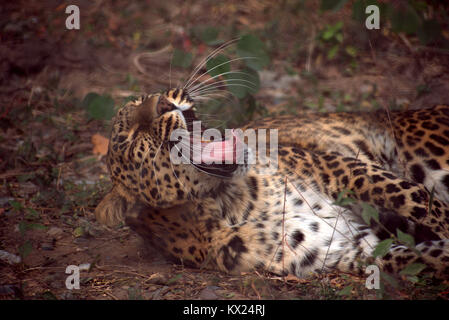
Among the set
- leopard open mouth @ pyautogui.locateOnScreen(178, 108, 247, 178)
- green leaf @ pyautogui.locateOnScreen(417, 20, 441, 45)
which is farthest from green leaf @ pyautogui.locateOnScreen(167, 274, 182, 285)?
green leaf @ pyautogui.locateOnScreen(417, 20, 441, 45)

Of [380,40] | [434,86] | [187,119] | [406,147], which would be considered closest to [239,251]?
[187,119]

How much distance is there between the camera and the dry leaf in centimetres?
597

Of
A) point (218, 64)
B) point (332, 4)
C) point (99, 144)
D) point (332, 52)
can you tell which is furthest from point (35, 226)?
point (332, 52)

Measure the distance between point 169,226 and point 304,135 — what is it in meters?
1.72

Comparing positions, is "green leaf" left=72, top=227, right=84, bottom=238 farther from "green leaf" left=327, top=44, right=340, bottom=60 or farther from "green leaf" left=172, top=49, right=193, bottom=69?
"green leaf" left=327, top=44, right=340, bottom=60

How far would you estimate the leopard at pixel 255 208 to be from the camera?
3.79 m

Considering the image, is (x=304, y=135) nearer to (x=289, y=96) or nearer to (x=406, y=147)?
(x=406, y=147)

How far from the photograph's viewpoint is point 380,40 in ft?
24.8

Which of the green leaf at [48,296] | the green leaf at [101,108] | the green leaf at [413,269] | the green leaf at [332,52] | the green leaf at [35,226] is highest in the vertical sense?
the green leaf at [332,52]

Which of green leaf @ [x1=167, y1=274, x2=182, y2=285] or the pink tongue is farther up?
the pink tongue

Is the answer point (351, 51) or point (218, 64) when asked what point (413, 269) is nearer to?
point (218, 64)

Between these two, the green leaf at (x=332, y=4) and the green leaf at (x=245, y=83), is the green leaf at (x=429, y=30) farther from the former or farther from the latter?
the green leaf at (x=245, y=83)

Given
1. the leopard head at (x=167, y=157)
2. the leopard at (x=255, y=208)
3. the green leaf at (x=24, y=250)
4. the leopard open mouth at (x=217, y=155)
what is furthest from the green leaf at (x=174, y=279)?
the green leaf at (x=24, y=250)

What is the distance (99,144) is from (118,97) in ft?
3.43
